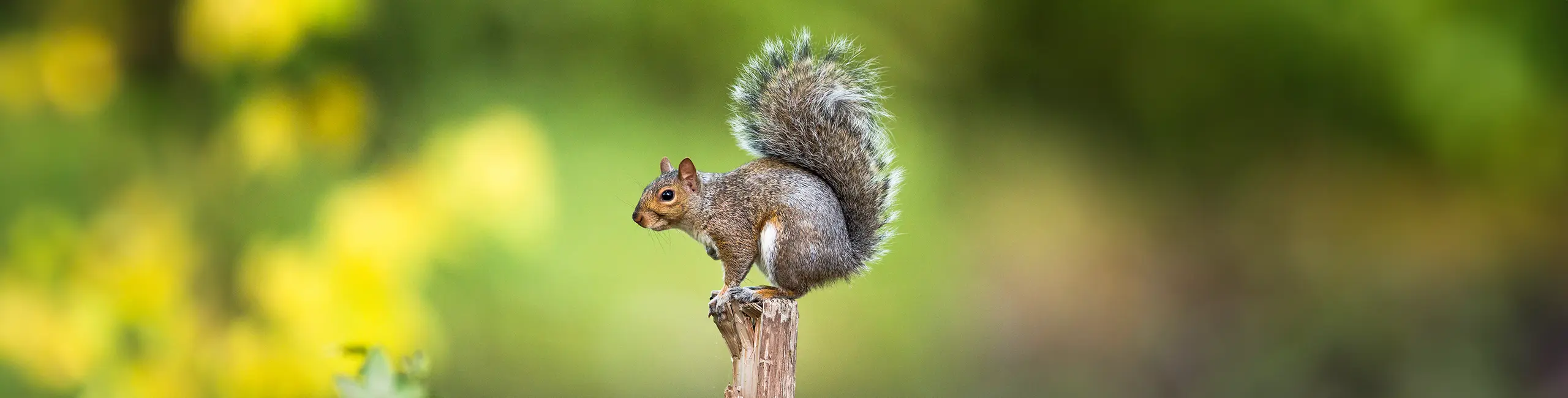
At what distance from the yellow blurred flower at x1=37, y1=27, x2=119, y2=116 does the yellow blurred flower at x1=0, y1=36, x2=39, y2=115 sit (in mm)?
31

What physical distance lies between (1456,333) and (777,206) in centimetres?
344

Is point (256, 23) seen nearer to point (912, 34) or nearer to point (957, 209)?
point (912, 34)

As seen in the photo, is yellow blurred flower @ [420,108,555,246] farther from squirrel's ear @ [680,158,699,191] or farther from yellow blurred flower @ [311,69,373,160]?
squirrel's ear @ [680,158,699,191]

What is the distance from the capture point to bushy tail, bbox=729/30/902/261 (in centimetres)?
243

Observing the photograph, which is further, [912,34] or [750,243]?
[912,34]

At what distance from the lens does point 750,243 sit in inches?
88.9

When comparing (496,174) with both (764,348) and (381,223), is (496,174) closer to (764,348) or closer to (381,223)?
(381,223)

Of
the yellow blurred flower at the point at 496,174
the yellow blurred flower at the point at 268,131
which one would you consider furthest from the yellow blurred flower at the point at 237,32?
the yellow blurred flower at the point at 496,174

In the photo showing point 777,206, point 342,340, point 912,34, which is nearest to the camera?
point 777,206

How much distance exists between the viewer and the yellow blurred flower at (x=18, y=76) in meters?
3.89

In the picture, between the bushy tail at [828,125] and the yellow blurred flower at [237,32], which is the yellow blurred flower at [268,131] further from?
the bushy tail at [828,125]

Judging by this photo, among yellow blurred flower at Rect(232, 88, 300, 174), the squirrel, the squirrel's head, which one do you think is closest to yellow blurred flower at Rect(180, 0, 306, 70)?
yellow blurred flower at Rect(232, 88, 300, 174)

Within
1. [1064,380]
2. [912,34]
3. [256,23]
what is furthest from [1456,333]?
[256,23]

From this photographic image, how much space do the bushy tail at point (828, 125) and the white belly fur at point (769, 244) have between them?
0.77ft
